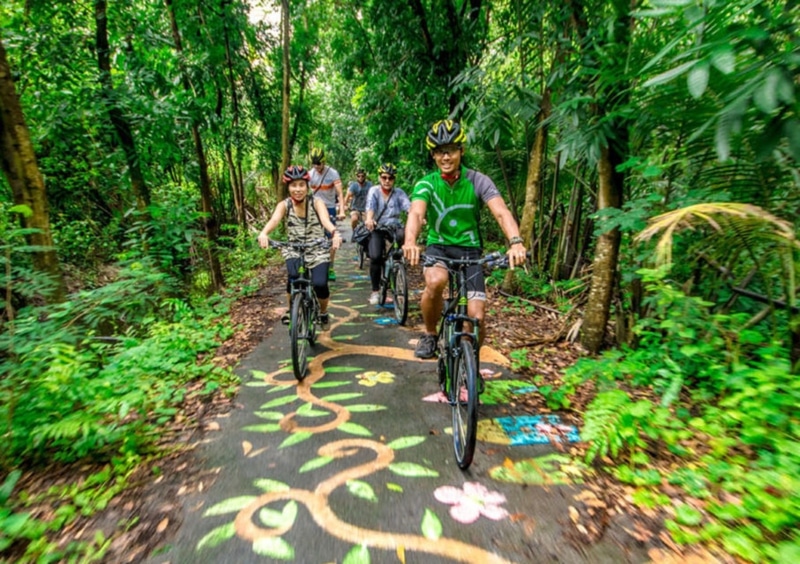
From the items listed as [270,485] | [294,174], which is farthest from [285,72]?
[270,485]

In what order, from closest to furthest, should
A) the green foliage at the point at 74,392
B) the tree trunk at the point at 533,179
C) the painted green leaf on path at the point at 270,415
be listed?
the green foliage at the point at 74,392
the painted green leaf on path at the point at 270,415
the tree trunk at the point at 533,179

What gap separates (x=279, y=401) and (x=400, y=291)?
2.67m

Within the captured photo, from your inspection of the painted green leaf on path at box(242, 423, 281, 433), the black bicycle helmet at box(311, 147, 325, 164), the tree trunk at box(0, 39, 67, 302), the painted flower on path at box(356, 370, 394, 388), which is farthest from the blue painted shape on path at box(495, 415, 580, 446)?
the black bicycle helmet at box(311, 147, 325, 164)

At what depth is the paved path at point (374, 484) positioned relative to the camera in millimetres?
2137

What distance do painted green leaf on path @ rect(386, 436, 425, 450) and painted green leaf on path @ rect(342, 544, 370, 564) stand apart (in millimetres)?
915

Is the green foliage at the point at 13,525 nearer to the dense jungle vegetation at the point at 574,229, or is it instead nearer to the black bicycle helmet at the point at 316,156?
the dense jungle vegetation at the point at 574,229

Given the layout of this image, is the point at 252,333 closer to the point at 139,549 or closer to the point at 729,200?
the point at 139,549

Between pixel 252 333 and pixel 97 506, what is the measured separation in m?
3.22

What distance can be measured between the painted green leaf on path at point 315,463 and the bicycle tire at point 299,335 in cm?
118

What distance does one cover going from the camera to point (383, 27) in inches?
320

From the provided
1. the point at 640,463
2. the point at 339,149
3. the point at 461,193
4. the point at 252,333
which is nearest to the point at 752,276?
the point at 640,463

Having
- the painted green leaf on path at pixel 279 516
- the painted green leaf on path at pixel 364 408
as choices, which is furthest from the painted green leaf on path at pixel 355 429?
the painted green leaf on path at pixel 279 516

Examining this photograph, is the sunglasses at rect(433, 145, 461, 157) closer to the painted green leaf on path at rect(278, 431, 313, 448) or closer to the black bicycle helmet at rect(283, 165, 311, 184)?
the black bicycle helmet at rect(283, 165, 311, 184)

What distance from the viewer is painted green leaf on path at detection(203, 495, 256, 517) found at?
2.41 m
